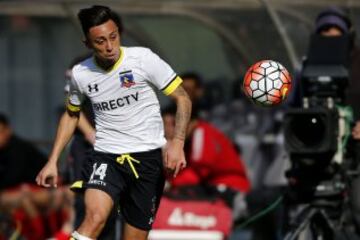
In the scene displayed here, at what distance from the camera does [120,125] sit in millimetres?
9086

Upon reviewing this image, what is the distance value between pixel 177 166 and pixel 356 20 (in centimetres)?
443

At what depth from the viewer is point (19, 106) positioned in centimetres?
1465

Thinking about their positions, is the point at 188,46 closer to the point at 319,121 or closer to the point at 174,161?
the point at 319,121

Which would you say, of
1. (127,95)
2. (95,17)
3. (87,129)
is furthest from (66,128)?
(87,129)

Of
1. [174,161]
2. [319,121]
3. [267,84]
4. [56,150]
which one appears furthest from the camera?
[319,121]

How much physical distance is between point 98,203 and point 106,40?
1.02 meters

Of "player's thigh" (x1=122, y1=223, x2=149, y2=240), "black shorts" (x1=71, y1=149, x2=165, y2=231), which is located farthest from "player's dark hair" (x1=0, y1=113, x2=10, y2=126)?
"player's thigh" (x1=122, y1=223, x2=149, y2=240)

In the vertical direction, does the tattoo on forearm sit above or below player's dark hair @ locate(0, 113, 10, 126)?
above

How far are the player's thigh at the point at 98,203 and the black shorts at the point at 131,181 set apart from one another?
0.14 ft

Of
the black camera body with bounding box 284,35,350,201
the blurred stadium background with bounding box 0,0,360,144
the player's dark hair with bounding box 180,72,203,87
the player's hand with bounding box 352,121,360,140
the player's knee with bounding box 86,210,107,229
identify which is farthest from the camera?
the player's dark hair with bounding box 180,72,203,87

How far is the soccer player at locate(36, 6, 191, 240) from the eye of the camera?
8852 mm

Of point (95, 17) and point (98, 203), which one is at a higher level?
point (95, 17)

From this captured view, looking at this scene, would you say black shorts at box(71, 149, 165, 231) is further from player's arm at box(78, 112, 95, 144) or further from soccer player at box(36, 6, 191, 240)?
player's arm at box(78, 112, 95, 144)

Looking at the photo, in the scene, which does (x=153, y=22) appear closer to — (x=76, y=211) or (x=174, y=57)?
(x=174, y=57)
